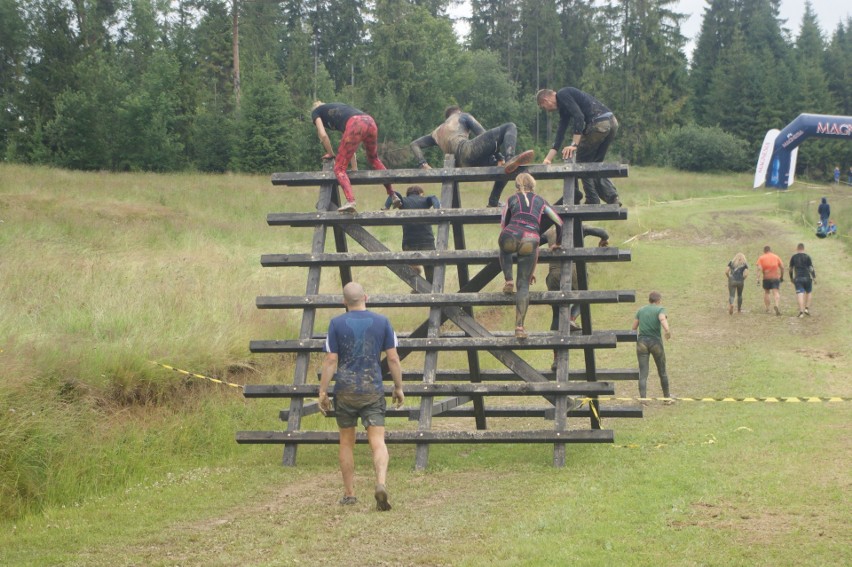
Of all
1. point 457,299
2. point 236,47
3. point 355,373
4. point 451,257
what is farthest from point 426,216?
point 236,47

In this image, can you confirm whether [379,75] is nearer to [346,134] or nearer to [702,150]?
[702,150]

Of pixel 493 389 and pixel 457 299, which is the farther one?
pixel 457 299

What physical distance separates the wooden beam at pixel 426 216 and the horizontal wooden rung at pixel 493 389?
6.32 ft

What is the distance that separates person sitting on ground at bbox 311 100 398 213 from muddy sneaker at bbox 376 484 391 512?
3.99m

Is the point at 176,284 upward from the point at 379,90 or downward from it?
downward

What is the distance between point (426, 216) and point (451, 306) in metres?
1.09

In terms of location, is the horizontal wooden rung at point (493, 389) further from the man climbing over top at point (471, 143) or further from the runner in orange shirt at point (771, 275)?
the runner in orange shirt at point (771, 275)

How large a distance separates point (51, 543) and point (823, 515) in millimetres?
6269

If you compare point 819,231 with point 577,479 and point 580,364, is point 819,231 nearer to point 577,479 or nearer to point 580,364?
point 580,364

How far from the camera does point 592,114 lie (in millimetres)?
11922

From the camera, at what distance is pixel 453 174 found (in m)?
11.4

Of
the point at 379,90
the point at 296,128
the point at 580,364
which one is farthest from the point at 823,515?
the point at 379,90

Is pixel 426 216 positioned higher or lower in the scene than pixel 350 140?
lower

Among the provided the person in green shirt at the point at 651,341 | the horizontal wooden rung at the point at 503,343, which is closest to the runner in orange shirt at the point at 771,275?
the person in green shirt at the point at 651,341
